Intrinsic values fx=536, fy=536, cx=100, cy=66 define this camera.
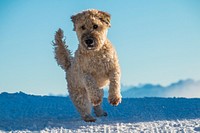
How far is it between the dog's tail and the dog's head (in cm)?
113

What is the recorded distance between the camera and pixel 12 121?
8.04m

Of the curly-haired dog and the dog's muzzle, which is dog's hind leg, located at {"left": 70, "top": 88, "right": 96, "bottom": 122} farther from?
the dog's muzzle

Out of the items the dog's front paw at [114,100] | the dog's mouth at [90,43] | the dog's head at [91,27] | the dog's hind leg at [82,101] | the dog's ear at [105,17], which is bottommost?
the dog's front paw at [114,100]

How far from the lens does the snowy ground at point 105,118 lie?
6996 millimetres

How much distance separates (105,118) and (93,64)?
3.67 ft

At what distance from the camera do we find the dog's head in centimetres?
692

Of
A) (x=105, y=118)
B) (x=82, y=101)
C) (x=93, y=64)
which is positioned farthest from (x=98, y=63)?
(x=105, y=118)

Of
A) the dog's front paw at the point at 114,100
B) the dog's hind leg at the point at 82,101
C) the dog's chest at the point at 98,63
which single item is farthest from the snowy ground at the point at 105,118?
the dog's chest at the point at 98,63

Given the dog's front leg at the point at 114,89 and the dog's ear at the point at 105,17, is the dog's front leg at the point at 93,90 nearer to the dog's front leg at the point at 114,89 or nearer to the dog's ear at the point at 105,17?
the dog's front leg at the point at 114,89

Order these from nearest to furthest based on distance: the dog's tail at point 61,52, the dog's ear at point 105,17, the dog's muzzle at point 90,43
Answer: the dog's muzzle at point 90,43, the dog's ear at point 105,17, the dog's tail at point 61,52

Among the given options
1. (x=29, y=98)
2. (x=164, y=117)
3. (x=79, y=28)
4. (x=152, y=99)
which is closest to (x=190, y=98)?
(x=152, y=99)

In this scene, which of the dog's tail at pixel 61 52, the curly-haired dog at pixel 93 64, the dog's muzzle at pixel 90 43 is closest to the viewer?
the dog's muzzle at pixel 90 43

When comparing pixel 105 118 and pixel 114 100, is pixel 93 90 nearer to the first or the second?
pixel 114 100

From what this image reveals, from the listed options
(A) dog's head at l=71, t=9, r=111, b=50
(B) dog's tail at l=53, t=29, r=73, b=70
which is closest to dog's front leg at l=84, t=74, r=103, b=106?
(A) dog's head at l=71, t=9, r=111, b=50
